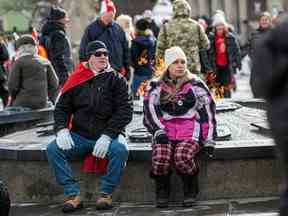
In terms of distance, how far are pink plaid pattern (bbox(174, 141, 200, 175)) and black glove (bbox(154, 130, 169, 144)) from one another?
0.36 ft

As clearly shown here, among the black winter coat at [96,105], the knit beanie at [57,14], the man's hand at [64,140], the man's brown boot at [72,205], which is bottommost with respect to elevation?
the man's brown boot at [72,205]

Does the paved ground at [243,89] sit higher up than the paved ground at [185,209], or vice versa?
the paved ground at [243,89]

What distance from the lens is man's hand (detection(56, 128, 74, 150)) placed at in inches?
322

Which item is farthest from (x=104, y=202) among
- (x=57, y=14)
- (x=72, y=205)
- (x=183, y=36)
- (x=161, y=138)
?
(x=57, y=14)

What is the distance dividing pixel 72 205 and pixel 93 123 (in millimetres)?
742

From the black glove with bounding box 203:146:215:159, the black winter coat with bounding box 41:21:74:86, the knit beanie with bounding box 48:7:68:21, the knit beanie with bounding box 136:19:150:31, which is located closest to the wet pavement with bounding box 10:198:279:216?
the black glove with bounding box 203:146:215:159

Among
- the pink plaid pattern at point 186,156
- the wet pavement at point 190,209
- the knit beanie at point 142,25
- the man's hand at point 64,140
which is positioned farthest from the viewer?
the knit beanie at point 142,25

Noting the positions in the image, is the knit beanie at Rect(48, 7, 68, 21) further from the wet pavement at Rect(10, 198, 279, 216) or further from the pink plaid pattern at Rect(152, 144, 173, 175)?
the pink plaid pattern at Rect(152, 144, 173, 175)

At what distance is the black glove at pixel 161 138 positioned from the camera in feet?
26.1

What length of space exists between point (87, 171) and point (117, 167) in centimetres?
40

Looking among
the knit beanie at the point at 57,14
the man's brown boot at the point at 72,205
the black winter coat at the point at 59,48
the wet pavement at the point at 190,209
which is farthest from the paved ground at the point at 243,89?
the man's brown boot at the point at 72,205

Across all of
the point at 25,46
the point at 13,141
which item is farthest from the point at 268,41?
the point at 25,46

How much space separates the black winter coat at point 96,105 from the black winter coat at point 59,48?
18.7 ft

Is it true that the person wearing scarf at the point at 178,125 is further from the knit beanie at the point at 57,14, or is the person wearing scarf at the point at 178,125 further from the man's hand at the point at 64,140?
the knit beanie at the point at 57,14
